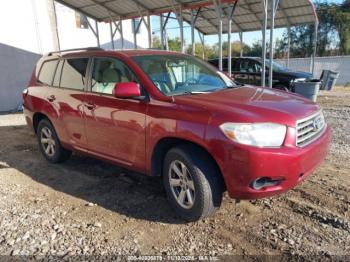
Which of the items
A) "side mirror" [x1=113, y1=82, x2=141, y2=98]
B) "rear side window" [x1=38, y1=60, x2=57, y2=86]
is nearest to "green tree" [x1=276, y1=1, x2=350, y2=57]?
"rear side window" [x1=38, y1=60, x2=57, y2=86]

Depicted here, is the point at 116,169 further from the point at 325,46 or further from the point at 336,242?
the point at 325,46

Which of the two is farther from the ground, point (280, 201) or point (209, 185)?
point (209, 185)

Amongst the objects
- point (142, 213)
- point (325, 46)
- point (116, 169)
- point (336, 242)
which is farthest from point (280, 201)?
point (325, 46)

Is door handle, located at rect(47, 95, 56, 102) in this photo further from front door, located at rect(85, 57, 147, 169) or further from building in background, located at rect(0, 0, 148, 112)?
building in background, located at rect(0, 0, 148, 112)

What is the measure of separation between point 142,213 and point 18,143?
466cm

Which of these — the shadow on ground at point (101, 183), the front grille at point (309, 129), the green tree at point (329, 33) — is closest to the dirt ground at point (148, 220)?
the shadow on ground at point (101, 183)

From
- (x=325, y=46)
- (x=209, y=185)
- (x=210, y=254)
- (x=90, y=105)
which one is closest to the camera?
(x=210, y=254)

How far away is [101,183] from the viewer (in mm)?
4801

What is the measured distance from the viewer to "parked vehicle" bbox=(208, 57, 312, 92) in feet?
40.0

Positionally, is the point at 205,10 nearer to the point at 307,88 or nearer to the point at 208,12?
the point at 208,12

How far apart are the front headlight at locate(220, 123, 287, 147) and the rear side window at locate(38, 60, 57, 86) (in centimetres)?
359

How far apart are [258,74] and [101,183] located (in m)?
9.63

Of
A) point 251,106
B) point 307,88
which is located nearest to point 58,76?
point 251,106

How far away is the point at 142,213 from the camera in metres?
3.86
